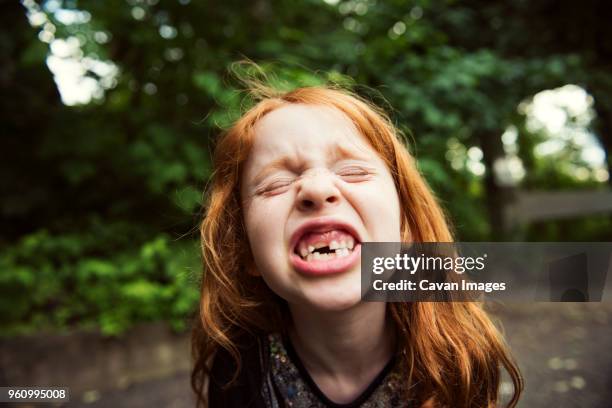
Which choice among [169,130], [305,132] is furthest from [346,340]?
[169,130]

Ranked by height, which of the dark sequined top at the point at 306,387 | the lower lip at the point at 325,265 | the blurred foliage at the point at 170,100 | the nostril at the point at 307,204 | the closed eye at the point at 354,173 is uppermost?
the blurred foliage at the point at 170,100

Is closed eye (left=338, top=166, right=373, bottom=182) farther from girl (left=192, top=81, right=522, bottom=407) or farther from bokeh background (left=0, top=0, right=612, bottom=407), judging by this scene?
bokeh background (left=0, top=0, right=612, bottom=407)

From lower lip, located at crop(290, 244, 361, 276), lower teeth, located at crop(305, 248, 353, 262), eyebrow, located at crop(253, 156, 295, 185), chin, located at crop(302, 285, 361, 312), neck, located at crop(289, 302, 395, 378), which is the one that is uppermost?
eyebrow, located at crop(253, 156, 295, 185)

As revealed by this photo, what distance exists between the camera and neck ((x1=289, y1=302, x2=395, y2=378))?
108 cm

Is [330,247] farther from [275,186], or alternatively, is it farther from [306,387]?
[306,387]

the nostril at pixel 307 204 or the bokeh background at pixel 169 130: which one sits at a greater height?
the bokeh background at pixel 169 130

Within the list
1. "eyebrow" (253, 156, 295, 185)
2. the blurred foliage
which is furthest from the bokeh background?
"eyebrow" (253, 156, 295, 185)

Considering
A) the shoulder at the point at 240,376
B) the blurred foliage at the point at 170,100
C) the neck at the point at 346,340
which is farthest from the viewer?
the blurred foliage at the point at 170,100

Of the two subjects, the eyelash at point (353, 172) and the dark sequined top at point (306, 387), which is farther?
the dark sequined top at point (306, 387)

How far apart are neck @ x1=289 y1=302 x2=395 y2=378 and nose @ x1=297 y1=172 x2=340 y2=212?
0.29 meters

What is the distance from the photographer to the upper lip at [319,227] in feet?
2.94

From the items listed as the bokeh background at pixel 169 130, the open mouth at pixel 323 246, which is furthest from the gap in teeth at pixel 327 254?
the bokeh background at pixel 169 130

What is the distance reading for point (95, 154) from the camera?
3.75 m

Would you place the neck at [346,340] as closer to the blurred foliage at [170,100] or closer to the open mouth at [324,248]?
the open mouth at [324,248]
